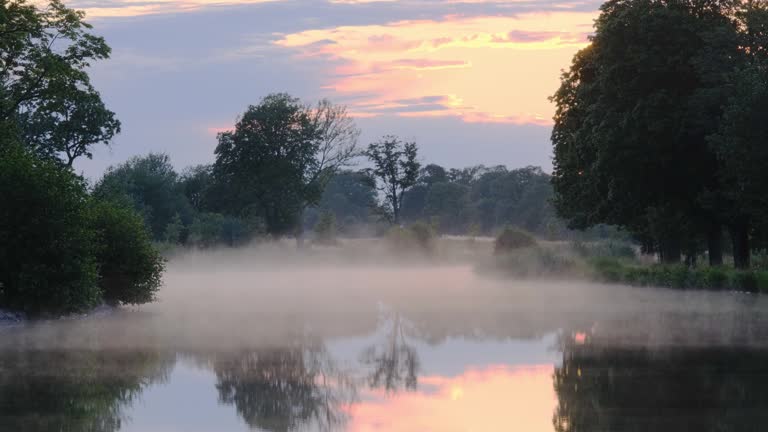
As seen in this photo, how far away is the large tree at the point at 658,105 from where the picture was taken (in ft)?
139

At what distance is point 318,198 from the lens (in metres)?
98.9

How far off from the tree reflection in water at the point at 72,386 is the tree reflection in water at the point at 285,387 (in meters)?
1.28

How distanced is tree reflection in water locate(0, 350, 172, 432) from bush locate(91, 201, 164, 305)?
47.7 feet

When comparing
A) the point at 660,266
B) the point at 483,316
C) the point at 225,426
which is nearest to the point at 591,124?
the point at 660,266

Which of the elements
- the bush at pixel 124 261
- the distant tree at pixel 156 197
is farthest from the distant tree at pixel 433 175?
the bush at pixel 124 261

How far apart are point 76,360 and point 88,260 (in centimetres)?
1169

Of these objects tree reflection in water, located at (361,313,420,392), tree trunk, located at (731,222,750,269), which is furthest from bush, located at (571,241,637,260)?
tree reflection in water, located at (361,313,420,392)

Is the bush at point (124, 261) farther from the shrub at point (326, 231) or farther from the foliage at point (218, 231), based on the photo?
the shrub at point (326, 231)

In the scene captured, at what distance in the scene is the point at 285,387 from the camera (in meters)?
16.5

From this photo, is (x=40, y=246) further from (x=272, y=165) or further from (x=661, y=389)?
(x=272, y=165)

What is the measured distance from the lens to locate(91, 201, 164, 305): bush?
1421 inches

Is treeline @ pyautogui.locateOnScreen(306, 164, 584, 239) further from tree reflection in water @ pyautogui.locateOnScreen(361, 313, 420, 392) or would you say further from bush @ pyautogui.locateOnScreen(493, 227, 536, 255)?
tree reflection in water @ pyautogui.locateOnScreen(361, 313, 420, 392)

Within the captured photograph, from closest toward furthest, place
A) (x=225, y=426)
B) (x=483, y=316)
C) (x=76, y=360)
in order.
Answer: (x=225, y=426) → (x=76, y=360) → (x=483, y=316)

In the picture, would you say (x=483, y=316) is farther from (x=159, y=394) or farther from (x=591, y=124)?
(x=591, y=124)
